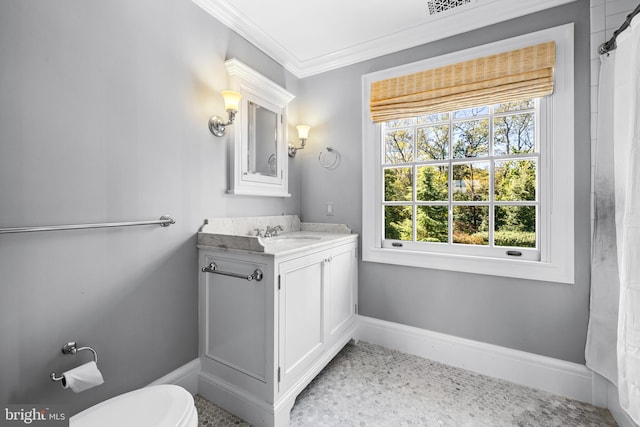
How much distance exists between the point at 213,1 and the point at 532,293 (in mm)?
2808

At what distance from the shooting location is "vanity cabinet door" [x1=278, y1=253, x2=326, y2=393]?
1449mm

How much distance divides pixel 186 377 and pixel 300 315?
30.9 inches

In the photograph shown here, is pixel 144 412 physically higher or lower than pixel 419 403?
higher

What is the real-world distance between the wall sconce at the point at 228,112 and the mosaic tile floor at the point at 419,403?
1688 millimetres

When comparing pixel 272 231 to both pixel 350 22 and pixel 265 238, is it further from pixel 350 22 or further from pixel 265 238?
pixel 350 22

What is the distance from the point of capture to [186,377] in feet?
5.30

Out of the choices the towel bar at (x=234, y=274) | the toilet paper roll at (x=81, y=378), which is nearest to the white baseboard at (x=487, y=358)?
the towel bar at (x=234, y=274)

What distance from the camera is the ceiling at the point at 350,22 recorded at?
1789 millimetres

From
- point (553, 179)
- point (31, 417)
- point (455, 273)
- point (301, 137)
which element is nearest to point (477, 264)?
point (455, 273)

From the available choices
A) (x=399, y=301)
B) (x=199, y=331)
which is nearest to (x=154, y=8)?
(x=199, y=331)

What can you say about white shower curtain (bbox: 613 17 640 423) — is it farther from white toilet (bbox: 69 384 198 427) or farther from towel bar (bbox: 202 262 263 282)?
white toilet (bbox: 69 384 198 427)

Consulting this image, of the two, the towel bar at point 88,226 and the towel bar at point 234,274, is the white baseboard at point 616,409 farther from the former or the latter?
the towel bar at point 88,226

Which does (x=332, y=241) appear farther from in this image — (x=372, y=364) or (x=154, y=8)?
(x=154, y=8)

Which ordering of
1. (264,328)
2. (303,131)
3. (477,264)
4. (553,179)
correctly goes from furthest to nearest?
1. (303,131)
2. (477,264)
3. (553,179)
4. (264,328)
